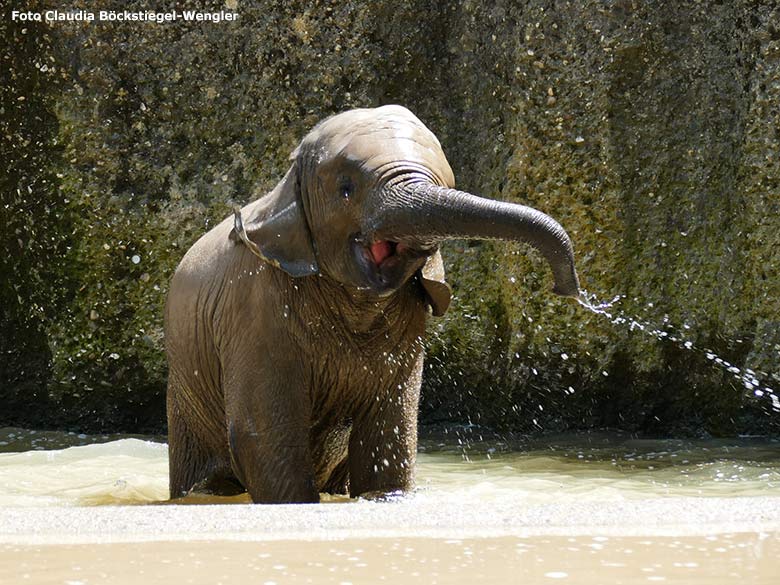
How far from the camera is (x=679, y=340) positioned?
10.0 m

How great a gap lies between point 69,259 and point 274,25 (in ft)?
7.47

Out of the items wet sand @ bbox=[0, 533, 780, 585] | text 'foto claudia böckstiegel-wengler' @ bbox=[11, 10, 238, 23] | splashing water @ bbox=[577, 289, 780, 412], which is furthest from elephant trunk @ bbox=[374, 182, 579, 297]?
text 'foto claudia böckstiegel-wengler' @ bbox=[11, 10, 238, 23]

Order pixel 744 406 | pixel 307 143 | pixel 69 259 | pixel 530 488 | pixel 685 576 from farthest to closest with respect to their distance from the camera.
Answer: pixel 69 259
pixel 744 406
pixel 530 488
pixel 307 143
pixel 685 576

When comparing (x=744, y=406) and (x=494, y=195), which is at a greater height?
(x=494, y=195)

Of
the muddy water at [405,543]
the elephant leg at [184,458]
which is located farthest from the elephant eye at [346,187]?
the elephant leg at [184,458]

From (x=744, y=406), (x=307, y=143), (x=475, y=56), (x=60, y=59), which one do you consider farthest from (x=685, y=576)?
(x=60, y=59)

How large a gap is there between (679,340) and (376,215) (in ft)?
15.0

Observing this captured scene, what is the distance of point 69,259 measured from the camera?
10.7 metres

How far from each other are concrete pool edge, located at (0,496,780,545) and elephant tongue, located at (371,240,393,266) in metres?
1.50

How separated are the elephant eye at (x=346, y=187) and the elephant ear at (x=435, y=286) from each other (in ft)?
1.67

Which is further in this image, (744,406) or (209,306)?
(744,406)

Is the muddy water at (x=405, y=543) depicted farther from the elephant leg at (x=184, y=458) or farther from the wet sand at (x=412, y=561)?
the elephant leg at (x=184, y=458)

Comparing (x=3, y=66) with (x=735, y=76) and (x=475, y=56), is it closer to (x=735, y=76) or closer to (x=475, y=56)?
(x=475, y=56)

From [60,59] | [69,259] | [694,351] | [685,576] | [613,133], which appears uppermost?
[60,59]
